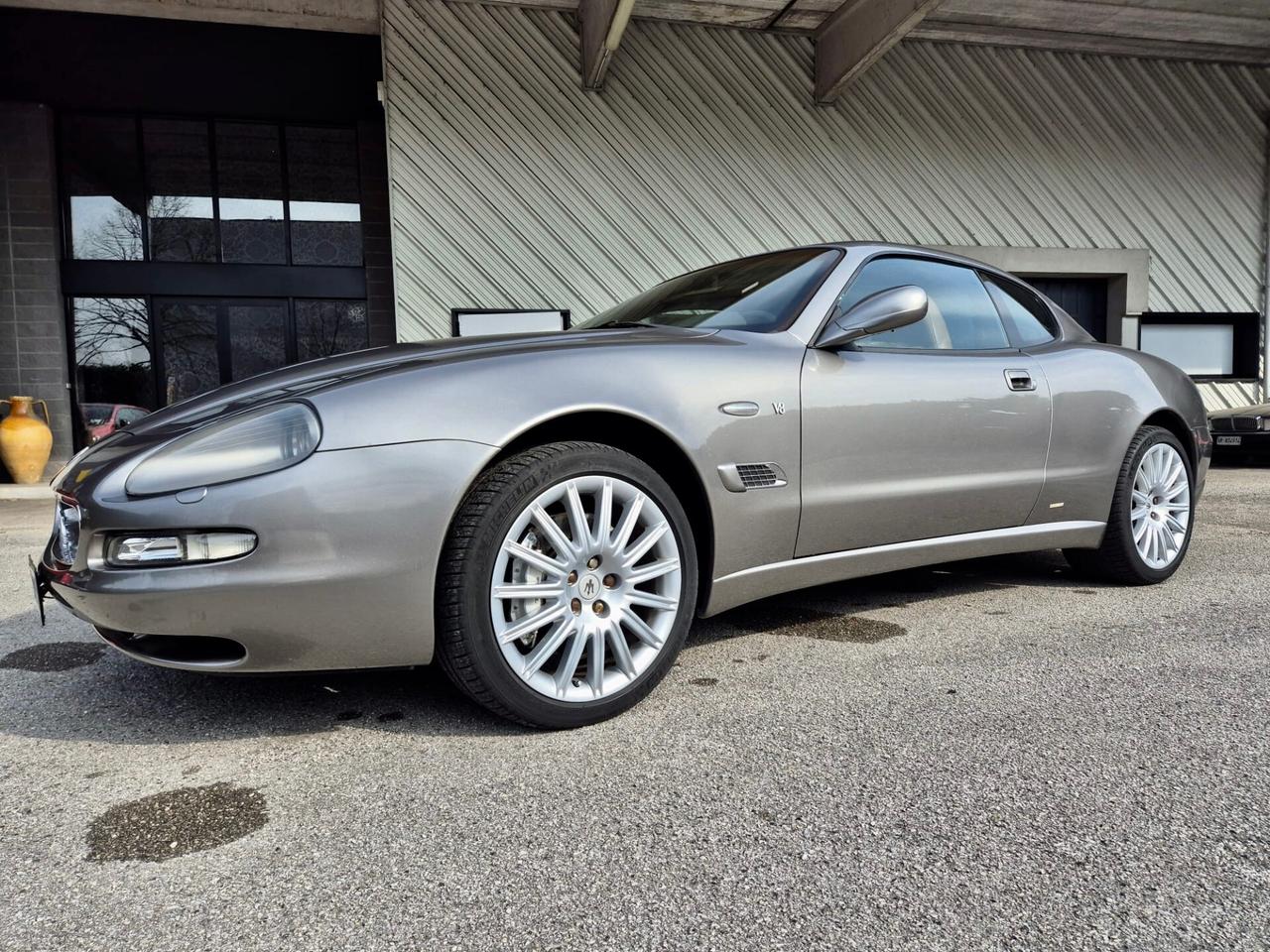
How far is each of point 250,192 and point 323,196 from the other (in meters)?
0.88

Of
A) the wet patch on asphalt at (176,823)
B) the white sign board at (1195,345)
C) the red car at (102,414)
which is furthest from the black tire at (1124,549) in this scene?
the red car at (102,414)

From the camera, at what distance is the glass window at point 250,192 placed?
10.2 meters

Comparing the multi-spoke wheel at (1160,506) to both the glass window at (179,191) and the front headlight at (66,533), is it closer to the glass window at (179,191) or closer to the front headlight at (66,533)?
the front headlight at (66,533)

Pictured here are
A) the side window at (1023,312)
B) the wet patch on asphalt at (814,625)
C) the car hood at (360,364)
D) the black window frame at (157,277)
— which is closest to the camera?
the car hood at (360,364)

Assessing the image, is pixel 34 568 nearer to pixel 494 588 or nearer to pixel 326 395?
pixel 326 395

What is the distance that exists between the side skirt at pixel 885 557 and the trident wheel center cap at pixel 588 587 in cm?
41

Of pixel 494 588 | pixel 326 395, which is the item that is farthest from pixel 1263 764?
pixel 326 395

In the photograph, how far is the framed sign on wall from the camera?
9.05 metres

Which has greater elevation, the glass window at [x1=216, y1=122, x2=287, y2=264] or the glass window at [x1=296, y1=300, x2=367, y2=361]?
the glass window at [x1=216, y1=122, x2=287, y2=264]

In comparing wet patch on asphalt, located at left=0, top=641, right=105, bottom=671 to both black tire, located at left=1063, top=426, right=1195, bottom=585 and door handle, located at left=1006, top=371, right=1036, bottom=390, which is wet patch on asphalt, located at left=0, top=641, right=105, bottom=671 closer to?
door handle, located at left=1006, top=371, right=1036, bottom=390

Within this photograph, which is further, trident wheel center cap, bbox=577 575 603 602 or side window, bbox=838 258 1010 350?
side window, bbox=838 258 1010 350

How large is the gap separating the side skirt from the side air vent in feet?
0.79

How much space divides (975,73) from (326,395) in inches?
442

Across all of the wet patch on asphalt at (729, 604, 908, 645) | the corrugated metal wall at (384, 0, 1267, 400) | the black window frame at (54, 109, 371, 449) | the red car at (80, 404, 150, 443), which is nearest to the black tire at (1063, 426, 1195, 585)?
the wet patch on asphalt at (729, 604, 908, 645)
